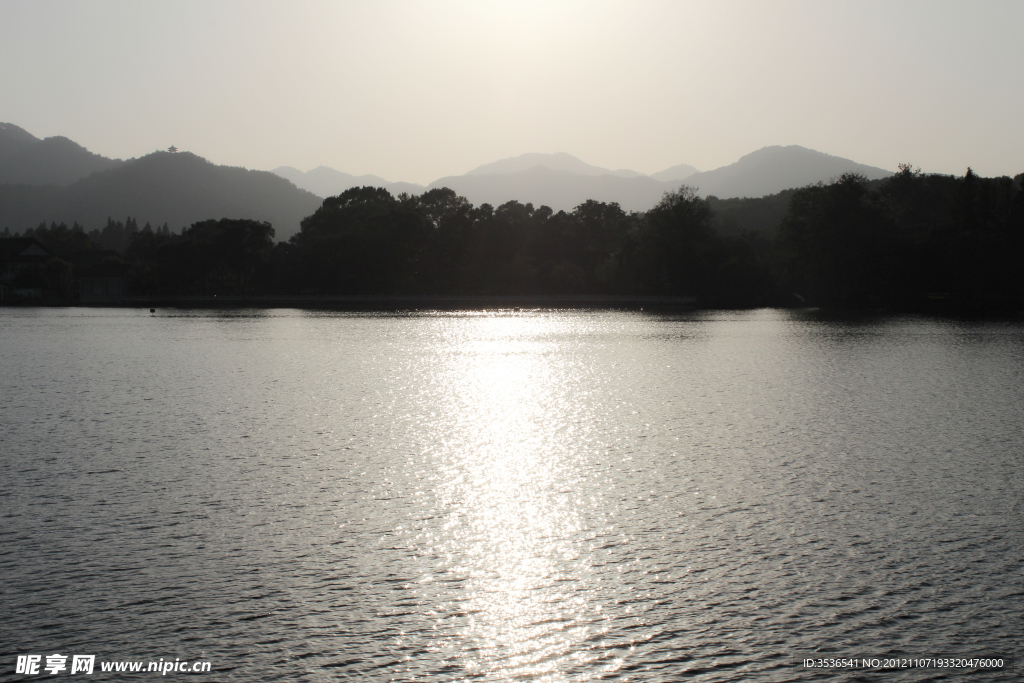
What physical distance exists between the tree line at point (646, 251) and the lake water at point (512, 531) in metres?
76.8

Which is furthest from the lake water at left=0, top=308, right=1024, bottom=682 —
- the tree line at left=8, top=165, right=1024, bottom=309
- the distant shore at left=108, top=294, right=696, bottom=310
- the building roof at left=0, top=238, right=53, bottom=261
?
the building roof at left=0, top=238, right=53, bottom=261

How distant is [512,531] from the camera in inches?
414

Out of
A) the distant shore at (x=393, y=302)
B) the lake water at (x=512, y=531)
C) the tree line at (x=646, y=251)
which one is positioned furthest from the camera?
the distant shore at (x=393, y=302)

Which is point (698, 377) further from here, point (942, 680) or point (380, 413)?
point (942, 680)

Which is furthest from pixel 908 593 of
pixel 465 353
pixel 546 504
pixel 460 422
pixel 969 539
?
pixel 465 353

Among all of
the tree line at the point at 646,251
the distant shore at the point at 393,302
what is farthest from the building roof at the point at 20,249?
the distant shore at the point at 393,302

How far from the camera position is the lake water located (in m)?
7.03

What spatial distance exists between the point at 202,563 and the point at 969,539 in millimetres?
9289

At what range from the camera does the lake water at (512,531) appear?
23.1 feet

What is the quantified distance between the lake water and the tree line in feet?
252

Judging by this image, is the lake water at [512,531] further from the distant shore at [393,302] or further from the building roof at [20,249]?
the building roof at [20,249]

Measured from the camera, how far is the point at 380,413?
2084cm

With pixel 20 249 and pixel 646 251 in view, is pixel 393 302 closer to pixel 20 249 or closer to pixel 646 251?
pixel 646 251

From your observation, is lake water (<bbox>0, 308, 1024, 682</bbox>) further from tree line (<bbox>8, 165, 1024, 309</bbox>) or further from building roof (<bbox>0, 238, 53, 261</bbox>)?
building roof (<bbox>0, 238, 53, 261</bbox>)
